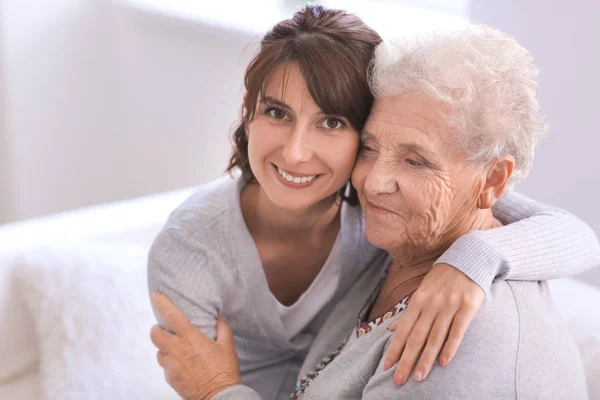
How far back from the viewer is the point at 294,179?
5.06ft

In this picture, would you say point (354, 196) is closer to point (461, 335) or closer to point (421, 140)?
point (421, 140)

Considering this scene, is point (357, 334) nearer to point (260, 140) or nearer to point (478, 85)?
point (260, 140)

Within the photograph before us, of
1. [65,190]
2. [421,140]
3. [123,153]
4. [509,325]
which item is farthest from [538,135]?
[65,190]

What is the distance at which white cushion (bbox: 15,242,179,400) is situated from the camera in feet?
6.54

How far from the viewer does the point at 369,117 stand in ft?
4.75

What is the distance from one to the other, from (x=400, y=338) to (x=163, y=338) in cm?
61

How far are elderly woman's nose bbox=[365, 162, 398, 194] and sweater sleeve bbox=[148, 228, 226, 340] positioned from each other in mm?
433

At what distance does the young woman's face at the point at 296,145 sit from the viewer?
146 cm

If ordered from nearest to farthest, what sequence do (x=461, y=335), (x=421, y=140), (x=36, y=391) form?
(x=461, y=335) → (x=421, y=140) → (x=36, y=391)

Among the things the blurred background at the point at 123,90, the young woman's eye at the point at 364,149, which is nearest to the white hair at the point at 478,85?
the young woman's eye at the point at 364,149

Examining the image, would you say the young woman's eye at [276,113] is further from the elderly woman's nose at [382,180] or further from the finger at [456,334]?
the finger at [456,334]

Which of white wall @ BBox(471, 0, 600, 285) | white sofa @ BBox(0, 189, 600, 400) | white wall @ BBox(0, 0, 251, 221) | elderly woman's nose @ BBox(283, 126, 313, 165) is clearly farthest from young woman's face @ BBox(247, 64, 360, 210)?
white wall @ BBox(0, 0, 251, 221)

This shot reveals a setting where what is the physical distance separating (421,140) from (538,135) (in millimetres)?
232

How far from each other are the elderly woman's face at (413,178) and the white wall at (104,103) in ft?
5.67
